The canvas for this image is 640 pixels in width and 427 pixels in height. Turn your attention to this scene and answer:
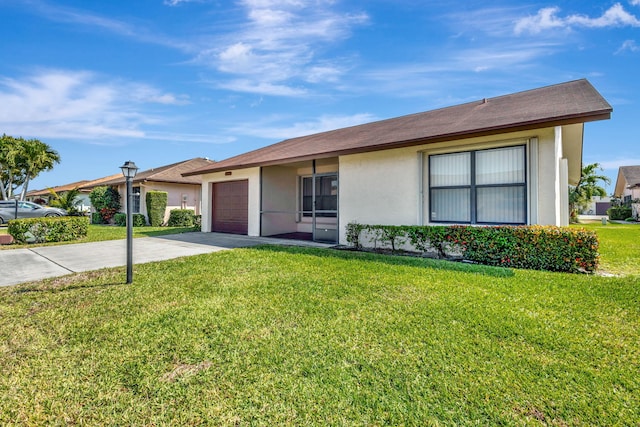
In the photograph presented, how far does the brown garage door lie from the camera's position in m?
13.1

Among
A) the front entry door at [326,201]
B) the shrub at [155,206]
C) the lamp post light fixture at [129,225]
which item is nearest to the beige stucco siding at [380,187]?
the front entry door at [326,201]

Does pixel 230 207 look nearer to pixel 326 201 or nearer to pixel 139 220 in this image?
pixel 326 201

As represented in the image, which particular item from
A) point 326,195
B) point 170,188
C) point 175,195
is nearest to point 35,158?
point 170,188

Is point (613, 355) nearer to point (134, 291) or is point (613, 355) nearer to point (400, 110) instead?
point (134, 291)

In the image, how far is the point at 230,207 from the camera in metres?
13.7

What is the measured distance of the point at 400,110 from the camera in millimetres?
13555

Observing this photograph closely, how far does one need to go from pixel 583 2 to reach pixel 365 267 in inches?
357

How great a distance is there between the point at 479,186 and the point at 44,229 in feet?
45.4

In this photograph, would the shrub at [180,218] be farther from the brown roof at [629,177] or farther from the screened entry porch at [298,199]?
the brown roof at [629,177]

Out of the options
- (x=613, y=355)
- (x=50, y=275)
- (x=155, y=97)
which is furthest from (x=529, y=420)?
(x=155, y=97)

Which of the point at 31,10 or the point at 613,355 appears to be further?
the point at 31,10

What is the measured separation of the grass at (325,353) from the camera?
7.14 feet

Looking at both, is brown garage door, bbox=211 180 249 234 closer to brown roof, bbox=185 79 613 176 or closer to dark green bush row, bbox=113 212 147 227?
brown roof, bbox=185 79 613 176

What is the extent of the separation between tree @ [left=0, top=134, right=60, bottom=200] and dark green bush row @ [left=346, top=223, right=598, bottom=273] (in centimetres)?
4081
